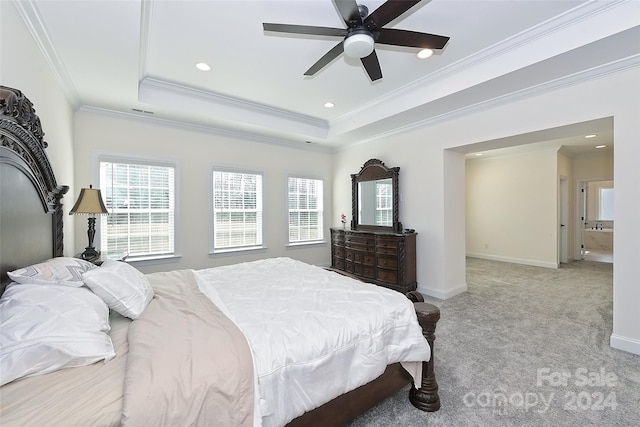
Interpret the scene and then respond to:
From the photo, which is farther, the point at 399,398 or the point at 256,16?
the point at 256,16

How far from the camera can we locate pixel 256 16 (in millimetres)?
2410

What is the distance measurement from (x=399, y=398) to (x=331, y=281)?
1.00 metres

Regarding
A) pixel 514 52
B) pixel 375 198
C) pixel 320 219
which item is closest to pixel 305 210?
pixel 320 219

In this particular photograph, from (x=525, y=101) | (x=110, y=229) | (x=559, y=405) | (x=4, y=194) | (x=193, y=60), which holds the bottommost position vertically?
(x=559, y=405)

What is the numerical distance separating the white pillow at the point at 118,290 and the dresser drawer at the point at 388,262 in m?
3.51

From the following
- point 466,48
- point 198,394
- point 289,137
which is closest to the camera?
point 198,394

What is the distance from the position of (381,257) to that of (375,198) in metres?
1.18

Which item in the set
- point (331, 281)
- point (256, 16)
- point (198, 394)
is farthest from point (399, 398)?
point (256, 16)

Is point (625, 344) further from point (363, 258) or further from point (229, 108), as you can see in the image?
point (229, 108)

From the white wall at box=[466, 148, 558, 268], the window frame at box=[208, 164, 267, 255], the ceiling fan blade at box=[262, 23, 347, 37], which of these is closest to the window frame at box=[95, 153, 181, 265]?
the window frame at box=[208, 164, 267, 255]

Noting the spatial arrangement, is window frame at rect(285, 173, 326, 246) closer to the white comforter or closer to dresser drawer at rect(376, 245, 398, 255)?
dresser drawer at rect(376, 245, 398, 255)

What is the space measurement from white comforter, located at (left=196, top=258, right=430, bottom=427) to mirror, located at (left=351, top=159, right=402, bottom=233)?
2.73 metres

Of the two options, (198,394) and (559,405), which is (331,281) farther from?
(559,405)

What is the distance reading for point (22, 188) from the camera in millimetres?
1755
